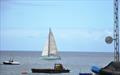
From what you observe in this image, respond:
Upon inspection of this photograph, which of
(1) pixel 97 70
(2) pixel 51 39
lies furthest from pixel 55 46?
(1) pixel 97 70

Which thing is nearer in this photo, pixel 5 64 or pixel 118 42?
pixel 118 42

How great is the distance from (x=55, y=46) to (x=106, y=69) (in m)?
57.8

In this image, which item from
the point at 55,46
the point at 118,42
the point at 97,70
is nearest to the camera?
the point at 118,42

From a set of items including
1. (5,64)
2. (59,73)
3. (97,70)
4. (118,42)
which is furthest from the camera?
(5,64)

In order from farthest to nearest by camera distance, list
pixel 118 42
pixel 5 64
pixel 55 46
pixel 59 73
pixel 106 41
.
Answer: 1. pixel 5 64
2. pixel 55 46
3. pixel 59 73
4. pixel 118 42
5. pixel 106 41

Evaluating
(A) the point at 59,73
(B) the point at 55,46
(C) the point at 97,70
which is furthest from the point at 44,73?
(C) the point at 97,70

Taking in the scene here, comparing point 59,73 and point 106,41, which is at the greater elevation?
point 106,41

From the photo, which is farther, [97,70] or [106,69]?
[97,70]

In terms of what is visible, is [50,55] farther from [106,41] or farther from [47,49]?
[106,41]

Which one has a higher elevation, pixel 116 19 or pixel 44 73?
pixel 116 19

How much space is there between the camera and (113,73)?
42906mm

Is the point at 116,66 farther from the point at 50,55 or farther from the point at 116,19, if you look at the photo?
the point at 50,55

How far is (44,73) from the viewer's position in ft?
265

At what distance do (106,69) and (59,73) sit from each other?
108 ft
